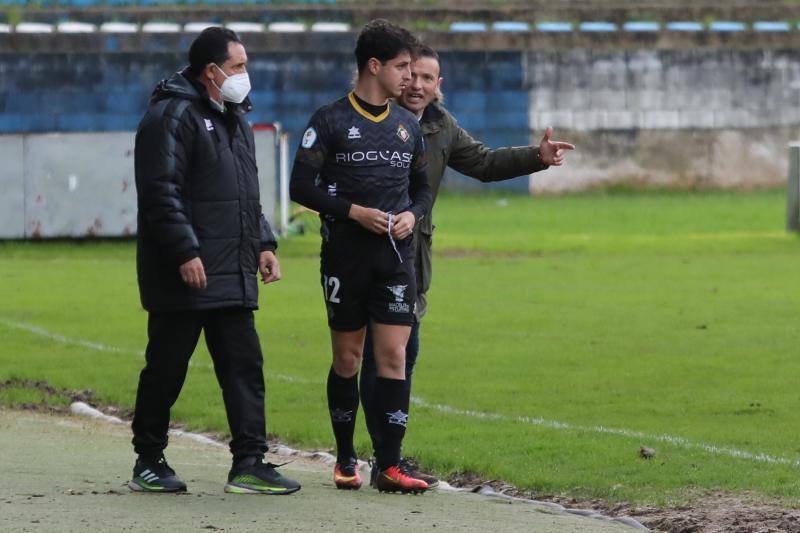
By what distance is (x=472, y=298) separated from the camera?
719 inches

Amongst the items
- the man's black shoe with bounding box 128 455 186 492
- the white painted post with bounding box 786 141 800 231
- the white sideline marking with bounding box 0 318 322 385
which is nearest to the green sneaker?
the man's black shoe with bounding box 128 455 186 492

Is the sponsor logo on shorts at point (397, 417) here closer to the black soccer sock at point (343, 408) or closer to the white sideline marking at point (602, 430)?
the black soccer sock at point (343, 408)

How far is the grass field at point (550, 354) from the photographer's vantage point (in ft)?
29.5

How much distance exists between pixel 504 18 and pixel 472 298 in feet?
78.4

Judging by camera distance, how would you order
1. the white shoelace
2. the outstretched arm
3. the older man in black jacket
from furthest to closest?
the outstretched arm, the white shoelace, the older man in black jacket

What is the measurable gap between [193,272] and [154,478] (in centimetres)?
92

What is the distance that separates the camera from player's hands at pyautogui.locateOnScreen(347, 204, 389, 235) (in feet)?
24.4

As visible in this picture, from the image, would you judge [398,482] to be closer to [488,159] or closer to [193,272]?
[193,272]

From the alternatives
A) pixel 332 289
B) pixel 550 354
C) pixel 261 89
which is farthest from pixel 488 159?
pixel 261 89

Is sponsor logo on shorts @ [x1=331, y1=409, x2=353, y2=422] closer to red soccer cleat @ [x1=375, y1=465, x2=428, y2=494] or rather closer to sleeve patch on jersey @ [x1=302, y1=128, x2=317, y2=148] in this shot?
red soccer cleat @ [x1=375, y1=465, x2=428, y2=494]

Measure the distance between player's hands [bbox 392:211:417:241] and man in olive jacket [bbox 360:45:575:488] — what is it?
0.38 metres

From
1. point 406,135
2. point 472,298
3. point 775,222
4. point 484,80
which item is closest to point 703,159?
point 484,80

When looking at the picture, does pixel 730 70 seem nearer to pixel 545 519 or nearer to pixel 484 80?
pixel 484 80

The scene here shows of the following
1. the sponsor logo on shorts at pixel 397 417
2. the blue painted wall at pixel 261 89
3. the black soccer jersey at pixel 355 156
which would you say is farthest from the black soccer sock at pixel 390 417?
the blue painted wall at pixel 261 89
